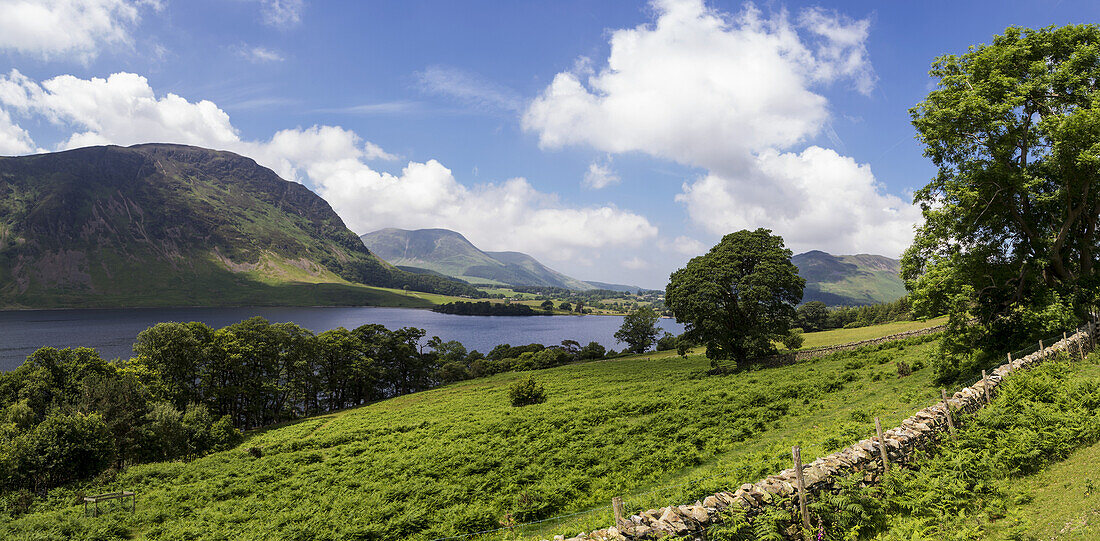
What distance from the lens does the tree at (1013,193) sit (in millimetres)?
19594

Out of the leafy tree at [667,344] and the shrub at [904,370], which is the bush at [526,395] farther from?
the leafy tree at [667,344]

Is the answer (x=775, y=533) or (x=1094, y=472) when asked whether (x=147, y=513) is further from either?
(x=1094, y=472)

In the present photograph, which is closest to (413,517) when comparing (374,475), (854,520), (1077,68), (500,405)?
(374,475)

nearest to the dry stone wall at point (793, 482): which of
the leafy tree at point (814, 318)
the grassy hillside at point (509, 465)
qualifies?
the grassy hillside at point (509, 465)

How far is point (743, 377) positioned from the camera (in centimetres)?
3925

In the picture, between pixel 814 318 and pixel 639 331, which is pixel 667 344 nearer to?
pixel 639 331

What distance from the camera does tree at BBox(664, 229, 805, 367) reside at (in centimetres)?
4306

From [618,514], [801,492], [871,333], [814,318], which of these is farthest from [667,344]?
[618,514]

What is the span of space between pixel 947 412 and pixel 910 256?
1270cm

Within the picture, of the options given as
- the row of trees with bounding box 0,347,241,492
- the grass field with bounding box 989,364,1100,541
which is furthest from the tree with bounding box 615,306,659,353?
the grass field with bounding box 989,364,1100,541

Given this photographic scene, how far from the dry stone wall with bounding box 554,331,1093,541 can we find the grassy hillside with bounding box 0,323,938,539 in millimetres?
2551

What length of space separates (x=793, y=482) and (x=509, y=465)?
578 inches

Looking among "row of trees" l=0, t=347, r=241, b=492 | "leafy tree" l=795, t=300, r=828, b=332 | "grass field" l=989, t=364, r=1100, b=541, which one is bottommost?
"row of trees" l=0, t=347, r=241, b=492

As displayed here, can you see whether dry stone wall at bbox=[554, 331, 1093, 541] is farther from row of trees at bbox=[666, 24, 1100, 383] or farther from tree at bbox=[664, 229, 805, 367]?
tree at bbox=[664, 229, 805, 367]
